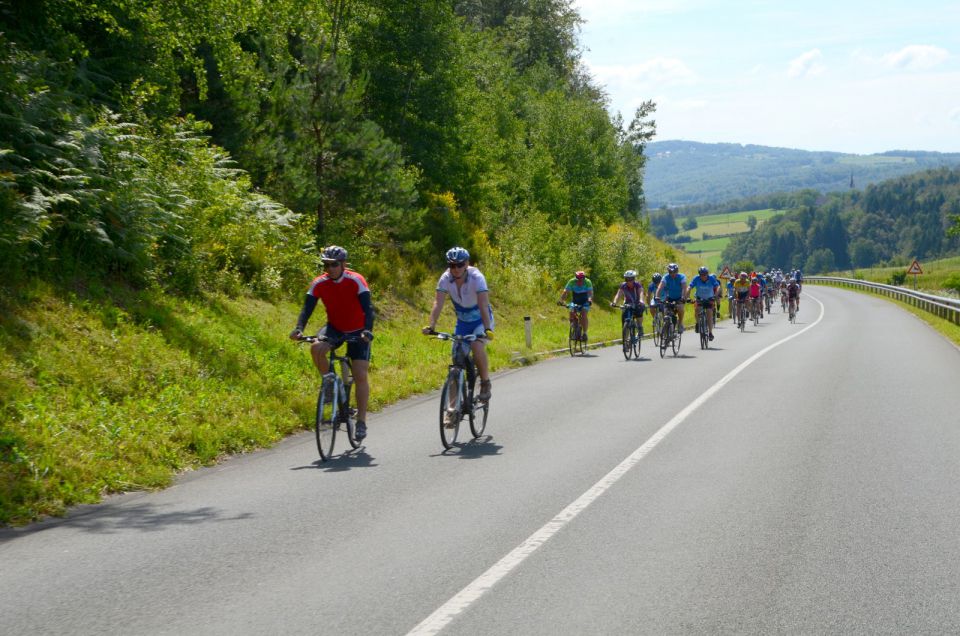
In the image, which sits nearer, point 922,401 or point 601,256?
point 922,401

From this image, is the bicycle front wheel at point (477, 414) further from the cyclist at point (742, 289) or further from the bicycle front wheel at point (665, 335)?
the cyclist at point (742, 289)

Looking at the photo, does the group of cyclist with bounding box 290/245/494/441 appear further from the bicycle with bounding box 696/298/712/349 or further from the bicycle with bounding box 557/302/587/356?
the bicycle with bounding box 696/298/712/349

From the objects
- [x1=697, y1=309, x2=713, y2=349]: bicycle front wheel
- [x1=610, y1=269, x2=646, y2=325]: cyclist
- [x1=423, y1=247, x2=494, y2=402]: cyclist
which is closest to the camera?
[x1=423, y1=247, x2=494, y2=402]: cyclist

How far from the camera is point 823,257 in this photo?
198m

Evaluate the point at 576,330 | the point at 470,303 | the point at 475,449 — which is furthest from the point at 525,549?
the point at 576,330

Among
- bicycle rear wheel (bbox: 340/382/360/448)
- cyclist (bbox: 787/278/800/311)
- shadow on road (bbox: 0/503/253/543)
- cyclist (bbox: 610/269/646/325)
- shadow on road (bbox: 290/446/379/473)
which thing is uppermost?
cyclist (bbox: 610/269/646/325)

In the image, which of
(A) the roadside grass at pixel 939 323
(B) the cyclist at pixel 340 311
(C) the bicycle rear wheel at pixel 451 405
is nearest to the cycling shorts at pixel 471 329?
(C) the bicycle rear wheel at pixel 451 405

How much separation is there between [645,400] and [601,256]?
2641 centimetres

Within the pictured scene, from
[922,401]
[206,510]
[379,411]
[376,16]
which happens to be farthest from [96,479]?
[376,16]

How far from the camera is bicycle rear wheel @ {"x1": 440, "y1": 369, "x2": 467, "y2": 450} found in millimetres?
9992

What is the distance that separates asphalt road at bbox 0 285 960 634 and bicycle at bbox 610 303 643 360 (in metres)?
8.98

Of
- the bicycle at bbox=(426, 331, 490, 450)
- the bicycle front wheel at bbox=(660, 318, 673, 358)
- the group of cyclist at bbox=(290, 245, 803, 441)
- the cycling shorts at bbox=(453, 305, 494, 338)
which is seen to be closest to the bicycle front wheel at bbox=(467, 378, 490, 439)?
the bicycle at bbox=(426, 331, 490, 450)

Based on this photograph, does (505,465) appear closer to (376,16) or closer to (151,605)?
(151,605)

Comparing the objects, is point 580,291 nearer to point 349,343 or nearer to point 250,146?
point 250,146
